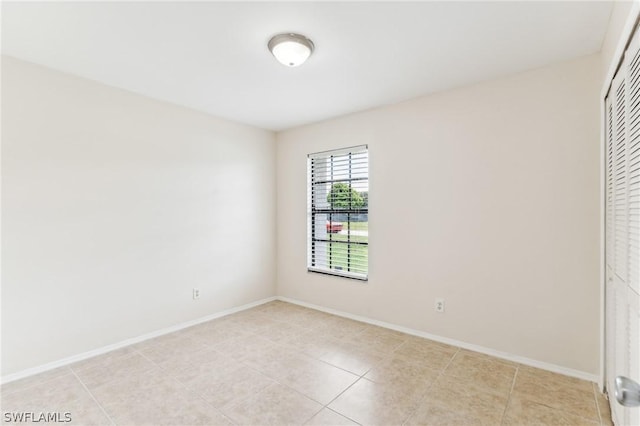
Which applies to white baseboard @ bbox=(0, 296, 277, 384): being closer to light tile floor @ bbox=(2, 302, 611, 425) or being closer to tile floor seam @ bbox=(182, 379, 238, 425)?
light tile floor @ bbox=(2, 302, 611, 425)

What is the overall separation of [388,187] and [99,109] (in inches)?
116

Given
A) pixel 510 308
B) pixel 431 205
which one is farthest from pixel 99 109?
pixel 510 308

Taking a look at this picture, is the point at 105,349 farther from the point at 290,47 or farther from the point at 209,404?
the point at 290,47

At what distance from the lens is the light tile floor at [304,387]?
1953mm

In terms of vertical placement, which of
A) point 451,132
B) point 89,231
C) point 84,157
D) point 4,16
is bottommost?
point 89,231

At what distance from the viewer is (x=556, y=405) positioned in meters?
2.04

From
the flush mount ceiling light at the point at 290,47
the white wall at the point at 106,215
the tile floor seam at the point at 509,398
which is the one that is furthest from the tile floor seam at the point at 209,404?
the flush mount ceiling light at the point at 290,47

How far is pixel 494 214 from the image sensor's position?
276 cm

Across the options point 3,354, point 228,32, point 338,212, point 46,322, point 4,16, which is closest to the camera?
point 4,16

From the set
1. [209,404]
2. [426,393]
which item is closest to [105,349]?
[209,404]

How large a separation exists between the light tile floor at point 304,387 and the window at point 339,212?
111 cm

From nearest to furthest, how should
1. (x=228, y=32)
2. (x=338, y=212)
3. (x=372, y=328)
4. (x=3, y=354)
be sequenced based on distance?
(x=228, y=32)
(x=3, y=354)
(x=372, y=328)
(x=338, y=212)

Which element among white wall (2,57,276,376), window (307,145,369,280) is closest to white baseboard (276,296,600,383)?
window (307,145,369,280)

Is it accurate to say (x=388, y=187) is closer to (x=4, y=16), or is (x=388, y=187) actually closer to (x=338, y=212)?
(x=338, y=212)
